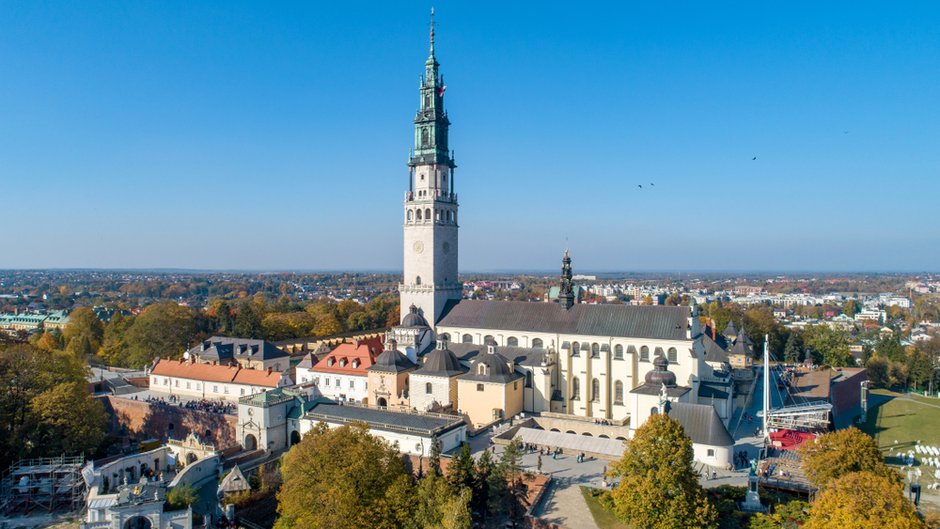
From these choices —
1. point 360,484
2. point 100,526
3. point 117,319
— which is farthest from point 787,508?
point 117,319

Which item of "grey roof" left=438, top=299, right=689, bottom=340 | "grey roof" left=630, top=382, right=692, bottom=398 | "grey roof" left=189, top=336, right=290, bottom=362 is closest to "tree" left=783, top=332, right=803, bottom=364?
"grey roof" left=438, top=299, right=689, bottom=340

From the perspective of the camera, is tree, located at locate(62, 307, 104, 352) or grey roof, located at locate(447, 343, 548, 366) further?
tree, located at locate(62, 307, 104, 352)

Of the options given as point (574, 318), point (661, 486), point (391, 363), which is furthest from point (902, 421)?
point (391, 363)

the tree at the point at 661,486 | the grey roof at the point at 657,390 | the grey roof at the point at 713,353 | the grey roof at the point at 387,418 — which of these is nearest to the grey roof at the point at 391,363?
the grey roof at the point at 387,418

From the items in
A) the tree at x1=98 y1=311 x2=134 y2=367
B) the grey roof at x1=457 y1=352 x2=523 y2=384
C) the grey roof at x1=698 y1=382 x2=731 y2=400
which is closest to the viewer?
the grey roof at x1=457 y1=352 x2=523 y2=384

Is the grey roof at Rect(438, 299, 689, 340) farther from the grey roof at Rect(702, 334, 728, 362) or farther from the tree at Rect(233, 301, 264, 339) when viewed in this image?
the tree at Rect(233, 301, 264, 339)

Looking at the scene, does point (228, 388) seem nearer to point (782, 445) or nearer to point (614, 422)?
point (614, 422)
